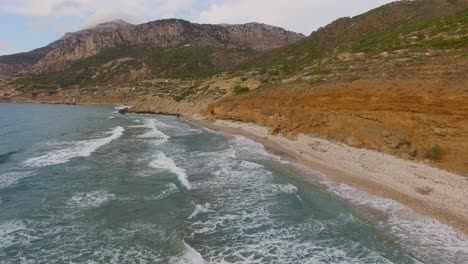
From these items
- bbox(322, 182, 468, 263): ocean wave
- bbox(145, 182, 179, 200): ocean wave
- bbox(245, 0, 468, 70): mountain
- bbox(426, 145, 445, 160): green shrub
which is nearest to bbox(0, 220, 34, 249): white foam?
bbox(145, 182, 179, 200): ocean wave

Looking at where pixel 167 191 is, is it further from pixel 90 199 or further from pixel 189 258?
pixel 189 258

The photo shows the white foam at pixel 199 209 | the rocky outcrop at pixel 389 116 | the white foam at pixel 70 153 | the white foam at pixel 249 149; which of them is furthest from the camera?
the white foam at pixel 249 149

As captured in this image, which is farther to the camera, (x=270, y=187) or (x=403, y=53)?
(x=403, y=53)

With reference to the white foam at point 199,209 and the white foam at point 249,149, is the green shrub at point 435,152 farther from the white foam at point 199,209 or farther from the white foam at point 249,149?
the white foam at point 199,209

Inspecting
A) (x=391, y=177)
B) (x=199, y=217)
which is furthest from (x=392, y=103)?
(x=199, y=217)

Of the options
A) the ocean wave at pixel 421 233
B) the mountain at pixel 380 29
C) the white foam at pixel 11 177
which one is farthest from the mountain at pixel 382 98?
the white foam at pixel 11 177

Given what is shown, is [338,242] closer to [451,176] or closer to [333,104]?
[451,176]

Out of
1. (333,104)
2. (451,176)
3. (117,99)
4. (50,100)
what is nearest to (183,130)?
(333,104)

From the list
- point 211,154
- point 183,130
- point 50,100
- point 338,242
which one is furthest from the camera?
point 50,100
